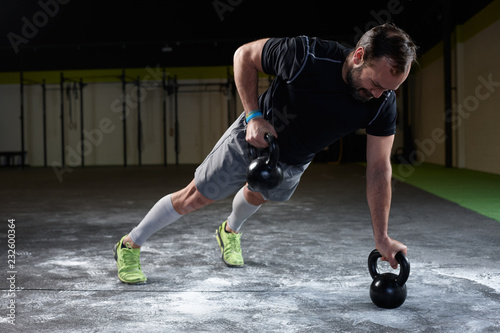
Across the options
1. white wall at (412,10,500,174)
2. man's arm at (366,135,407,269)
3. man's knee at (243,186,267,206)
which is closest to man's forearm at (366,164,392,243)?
man's arm at (366,135,407,269)

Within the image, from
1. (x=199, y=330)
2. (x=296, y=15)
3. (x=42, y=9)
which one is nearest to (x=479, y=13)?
(x=296, y=15)

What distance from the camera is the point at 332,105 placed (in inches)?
67.1

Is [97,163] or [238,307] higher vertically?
[238,307]

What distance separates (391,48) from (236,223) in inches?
48.6

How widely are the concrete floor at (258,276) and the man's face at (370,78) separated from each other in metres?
0.73

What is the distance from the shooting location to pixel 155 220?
203cm

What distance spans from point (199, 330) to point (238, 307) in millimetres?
237

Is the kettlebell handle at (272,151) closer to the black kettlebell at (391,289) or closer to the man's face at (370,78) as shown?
the man's face at (370,78)

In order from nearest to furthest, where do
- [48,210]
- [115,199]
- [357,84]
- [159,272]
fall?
1. [357,84]
2. [159,272]
3. [48,210]
4. [115,199]

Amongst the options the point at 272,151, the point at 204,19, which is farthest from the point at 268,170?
the point at 204,19

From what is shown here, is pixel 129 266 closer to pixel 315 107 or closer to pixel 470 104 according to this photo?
pixel 315 107

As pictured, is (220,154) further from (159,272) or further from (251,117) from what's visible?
(159,272)

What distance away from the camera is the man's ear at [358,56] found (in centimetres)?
149

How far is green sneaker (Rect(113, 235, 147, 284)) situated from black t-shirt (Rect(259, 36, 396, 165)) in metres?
0.80
